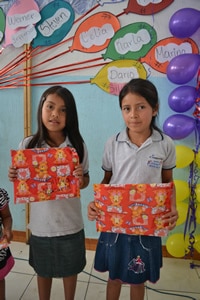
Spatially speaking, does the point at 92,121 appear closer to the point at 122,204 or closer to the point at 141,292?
the point at 122,204

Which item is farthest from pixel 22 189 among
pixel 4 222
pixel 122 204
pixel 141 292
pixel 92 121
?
pixel 92 121

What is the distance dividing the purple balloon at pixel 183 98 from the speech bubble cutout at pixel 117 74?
0.32 m

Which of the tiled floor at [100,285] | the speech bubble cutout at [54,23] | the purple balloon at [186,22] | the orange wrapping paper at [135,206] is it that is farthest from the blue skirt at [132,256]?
the speech bubble cutout at [54,23]

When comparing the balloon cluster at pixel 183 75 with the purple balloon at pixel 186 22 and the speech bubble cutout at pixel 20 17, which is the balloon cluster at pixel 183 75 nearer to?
the purple balloon at pixel 186 22

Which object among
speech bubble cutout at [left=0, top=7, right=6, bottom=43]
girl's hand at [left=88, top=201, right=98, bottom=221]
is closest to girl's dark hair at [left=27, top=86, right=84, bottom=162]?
girl's hand at [left=88, top=201, right=98, bottom=221]

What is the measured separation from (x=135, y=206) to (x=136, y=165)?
0.18 metres

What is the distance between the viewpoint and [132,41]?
6.28 feet

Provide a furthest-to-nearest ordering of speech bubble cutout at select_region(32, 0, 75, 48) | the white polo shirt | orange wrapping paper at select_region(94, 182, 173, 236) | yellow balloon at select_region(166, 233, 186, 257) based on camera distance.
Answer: speech bubble cutout at select_region(32, 0, 75, 48) → yellow balloon at select_region(166, 233, 186, 257) → the white polo shirt → orange wrapping paper at select_region(94, 182, 173, 236)

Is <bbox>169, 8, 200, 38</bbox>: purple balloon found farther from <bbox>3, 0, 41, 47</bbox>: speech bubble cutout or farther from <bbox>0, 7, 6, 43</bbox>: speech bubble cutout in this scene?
<bbox>0, 7, 6, 43</bbox>: speech bubble cutout

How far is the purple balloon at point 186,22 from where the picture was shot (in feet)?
5.49

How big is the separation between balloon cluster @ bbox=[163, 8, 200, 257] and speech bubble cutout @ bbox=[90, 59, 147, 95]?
0.89 feet

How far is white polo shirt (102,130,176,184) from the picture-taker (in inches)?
44.9

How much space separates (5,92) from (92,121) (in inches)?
29.7

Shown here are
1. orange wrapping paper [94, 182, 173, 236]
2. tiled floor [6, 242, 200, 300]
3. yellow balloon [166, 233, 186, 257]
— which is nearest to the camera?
orange wrapping paper [94, 182, 173, 236]
